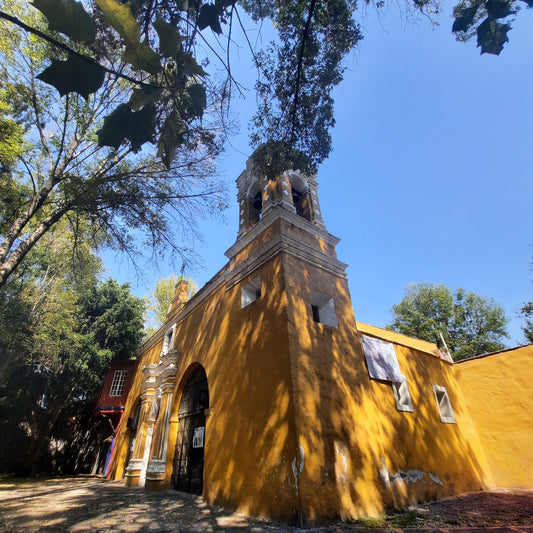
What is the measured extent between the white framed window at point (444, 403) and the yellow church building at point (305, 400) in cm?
3

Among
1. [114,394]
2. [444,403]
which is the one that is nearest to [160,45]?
[444,403]

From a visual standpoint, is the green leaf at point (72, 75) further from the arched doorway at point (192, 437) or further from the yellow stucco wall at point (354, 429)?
the arched doorway at point (192, 437)

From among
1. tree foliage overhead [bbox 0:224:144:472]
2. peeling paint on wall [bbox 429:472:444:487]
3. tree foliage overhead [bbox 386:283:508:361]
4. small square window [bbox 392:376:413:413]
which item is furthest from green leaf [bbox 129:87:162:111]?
tree foliage overhead [bbox 386:283:508:361]

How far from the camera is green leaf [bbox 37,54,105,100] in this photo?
51.8 inches

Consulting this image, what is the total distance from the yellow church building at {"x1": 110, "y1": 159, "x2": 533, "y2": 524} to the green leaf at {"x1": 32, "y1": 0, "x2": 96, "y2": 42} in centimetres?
491

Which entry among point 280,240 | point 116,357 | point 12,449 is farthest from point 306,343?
point 12,449

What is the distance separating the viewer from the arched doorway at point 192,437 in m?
7.29

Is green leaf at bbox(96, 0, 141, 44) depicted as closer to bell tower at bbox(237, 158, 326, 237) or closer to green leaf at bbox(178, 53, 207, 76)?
green leaf at bbox(178, 53, 207, 76)

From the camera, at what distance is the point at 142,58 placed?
1.38 m

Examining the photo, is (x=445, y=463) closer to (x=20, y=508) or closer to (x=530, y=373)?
(x=530, y=373)

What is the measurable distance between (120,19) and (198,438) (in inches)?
325

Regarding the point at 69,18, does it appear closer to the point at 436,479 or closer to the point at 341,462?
the point at 341,462

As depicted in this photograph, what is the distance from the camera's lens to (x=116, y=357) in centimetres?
1623

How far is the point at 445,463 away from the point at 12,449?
18.8 m
